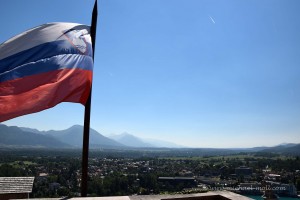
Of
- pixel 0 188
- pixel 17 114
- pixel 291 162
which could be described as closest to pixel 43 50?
pixel 17 114

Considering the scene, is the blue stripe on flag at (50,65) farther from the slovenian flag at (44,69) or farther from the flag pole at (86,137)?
the flag pole at (86,137)

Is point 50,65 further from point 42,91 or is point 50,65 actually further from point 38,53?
point 42,91

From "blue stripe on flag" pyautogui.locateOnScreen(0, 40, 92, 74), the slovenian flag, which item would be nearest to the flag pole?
the slovenian flag

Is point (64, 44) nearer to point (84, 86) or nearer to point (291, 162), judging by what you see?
point (84, 86)

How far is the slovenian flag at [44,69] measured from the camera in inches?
177

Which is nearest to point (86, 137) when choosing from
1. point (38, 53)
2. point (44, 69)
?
point (44, 69)

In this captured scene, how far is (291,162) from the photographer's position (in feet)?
359

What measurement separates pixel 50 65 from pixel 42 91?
0.46 m

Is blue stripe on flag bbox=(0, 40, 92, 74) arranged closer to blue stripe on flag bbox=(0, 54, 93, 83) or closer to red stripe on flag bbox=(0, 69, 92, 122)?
blue stripe on flag bbox=(0, 54, 93, 83)

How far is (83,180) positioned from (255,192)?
7250cm

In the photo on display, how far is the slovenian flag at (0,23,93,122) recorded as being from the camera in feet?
14.7

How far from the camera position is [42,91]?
4.60 m

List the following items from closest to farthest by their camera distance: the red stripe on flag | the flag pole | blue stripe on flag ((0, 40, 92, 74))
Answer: the flag pole → the red stripe on flag → blue stripe on flag ((0, 40, 92, 74))

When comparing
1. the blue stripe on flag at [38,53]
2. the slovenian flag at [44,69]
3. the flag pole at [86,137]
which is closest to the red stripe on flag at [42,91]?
the slovenian flag at [44,69]
